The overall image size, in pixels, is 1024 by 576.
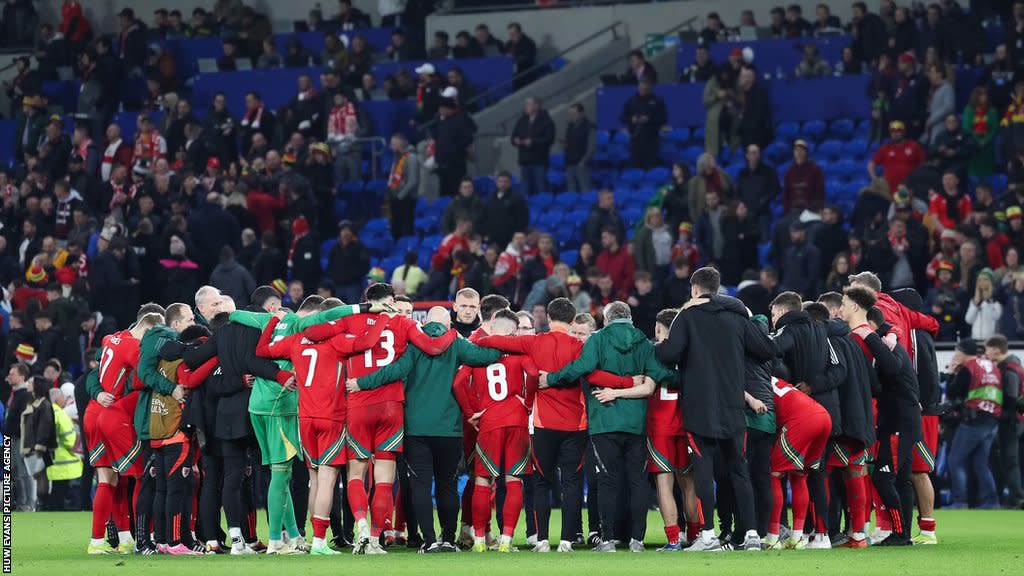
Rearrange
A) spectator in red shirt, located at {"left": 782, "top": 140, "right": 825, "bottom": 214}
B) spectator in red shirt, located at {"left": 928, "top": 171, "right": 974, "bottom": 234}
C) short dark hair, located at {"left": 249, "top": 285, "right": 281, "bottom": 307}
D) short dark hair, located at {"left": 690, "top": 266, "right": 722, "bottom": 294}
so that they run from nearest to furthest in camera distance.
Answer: short dark hair, located at {"left": 690, "top": 266, "right": 722, "bottom": 294}, short dark hair, located at {"left": 249, "top": 285, "right": 281, "bottom": 307}, spectator in red shirt, located at {"left": 928, "top": 171, "right": 974, "bottom": 234}, spectator in red shirt, located at {"left": 782, "top": 140, "right": 825, "bottom": 214}

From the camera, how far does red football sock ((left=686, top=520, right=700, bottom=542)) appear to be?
1370cm

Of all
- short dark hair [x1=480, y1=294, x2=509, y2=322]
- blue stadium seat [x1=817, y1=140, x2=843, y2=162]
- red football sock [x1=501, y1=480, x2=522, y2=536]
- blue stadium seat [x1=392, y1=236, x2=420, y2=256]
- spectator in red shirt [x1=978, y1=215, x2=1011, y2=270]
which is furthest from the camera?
blue stadium seat [x1=392, y1=236, x2=420, y2=256]

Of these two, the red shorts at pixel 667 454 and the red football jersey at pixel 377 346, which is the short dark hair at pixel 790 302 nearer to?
the red shorts at pixel 667 454

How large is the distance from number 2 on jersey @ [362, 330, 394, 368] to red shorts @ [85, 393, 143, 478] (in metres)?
2.22

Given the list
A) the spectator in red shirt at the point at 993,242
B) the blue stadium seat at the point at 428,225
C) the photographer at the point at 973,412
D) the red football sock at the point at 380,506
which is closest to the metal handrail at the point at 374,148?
the blue stadium seat at the point at 428,225

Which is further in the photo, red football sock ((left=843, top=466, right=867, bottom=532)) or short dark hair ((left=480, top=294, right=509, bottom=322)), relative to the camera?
short dark hair ((left=480, top=294, right=509, bottom=322))

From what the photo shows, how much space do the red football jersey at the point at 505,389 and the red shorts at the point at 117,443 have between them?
274 centimetres

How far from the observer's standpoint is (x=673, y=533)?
13367 millimetres

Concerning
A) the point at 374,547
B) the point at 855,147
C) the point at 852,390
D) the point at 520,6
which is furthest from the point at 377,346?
the point at 520,6

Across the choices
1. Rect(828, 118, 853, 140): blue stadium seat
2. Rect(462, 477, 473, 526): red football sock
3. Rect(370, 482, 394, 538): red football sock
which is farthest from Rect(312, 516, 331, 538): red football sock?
Rect(828, 118, 853, 140): blue stadium seat

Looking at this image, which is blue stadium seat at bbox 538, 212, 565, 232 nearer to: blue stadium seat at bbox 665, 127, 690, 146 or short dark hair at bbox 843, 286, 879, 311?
blue stadium seat at bbox 665, 127, 690, 146

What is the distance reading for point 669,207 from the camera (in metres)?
25.3

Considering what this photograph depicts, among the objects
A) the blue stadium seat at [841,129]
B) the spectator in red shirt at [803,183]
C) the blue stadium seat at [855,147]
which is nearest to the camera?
the spectator in red shirt at [803,183]

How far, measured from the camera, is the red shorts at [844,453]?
1369 cm
